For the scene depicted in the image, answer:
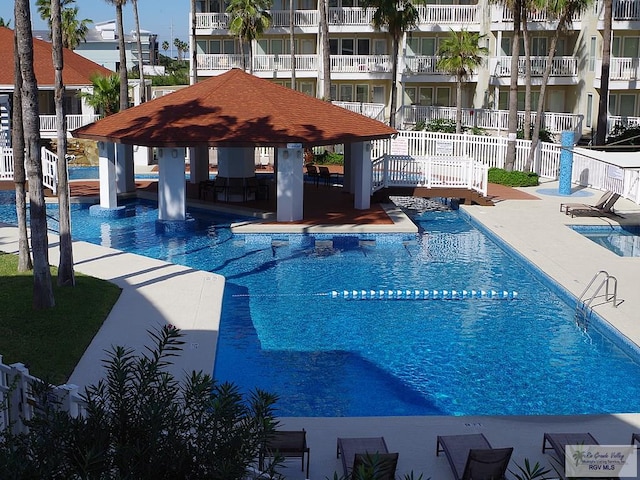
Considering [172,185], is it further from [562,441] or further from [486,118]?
[486,118]

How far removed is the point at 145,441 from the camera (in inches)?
253

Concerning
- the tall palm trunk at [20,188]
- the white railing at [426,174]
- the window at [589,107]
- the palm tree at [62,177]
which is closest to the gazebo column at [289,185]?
the white railing at [426,174]

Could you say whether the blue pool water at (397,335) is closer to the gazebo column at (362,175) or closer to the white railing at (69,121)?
the gazebo column at (362,175)

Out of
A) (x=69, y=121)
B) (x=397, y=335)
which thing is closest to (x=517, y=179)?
(x=397, y=335)

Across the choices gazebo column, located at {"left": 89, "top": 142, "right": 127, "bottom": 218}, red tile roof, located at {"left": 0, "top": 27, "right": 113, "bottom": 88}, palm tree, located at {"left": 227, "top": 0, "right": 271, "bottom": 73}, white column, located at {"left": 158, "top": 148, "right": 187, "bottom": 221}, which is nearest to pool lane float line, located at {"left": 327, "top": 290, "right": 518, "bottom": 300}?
white column, located at {"left": 158, "top": 148, "right": 187, "bottom": 221}

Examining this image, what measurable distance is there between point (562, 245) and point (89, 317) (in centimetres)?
1283

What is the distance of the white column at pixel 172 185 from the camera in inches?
1004

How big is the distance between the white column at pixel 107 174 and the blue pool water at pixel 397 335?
3.70m

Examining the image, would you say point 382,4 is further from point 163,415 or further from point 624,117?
point 163,415

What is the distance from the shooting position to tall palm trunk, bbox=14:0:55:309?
46.5 ft

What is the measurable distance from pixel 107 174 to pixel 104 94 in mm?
13896

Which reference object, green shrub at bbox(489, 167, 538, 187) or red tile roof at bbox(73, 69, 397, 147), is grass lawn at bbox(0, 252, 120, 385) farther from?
green shrub at bbox(489, 167, 538, 187)

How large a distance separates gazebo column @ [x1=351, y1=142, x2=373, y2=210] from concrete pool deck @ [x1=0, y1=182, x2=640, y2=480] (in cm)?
323

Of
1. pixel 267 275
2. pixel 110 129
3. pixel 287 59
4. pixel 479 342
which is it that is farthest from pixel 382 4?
pixel 479 342
